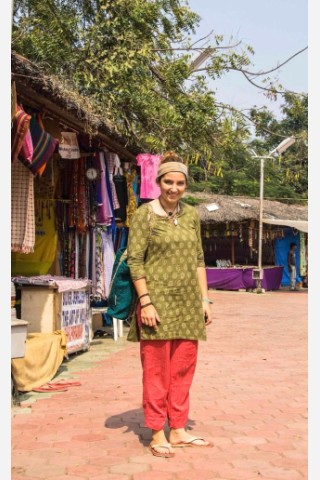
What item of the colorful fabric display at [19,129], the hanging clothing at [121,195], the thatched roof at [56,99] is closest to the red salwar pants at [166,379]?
the colorful fabric display at [19,129]

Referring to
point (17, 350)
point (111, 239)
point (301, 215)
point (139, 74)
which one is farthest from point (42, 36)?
point (301, 215)

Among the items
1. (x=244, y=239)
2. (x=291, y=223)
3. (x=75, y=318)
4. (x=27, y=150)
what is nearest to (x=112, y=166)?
(x=75, y=318)

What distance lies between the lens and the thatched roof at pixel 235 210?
23812 mm

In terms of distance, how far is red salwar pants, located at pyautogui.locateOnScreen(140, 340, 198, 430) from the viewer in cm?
426

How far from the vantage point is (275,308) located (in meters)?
16.3

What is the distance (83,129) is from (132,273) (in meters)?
4.61

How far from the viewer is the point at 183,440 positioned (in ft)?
14.3

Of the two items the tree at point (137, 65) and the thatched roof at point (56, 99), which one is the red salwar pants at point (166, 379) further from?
the tree at point (137, 65)

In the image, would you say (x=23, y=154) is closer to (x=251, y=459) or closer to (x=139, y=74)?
(x=251, y=459)

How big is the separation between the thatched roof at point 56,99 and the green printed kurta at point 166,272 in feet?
8.94

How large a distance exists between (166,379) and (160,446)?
41 centimetres

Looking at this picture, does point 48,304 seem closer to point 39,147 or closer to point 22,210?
point 22,210

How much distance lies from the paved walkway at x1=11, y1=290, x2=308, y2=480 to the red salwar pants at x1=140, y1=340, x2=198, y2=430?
0.23 metres

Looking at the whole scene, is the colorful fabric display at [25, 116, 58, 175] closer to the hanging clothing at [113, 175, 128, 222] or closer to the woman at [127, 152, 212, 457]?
the woman at [127, 152, 212, 457]
